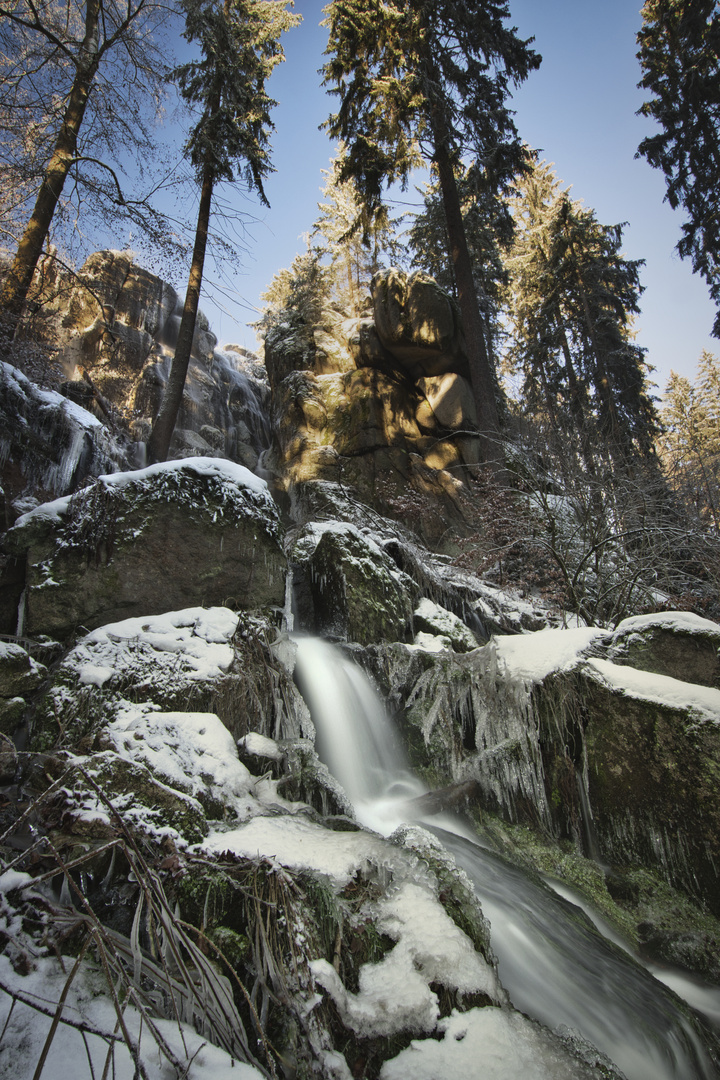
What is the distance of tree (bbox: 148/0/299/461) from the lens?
33.1 feet

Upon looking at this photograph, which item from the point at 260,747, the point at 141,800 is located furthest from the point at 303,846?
the point at 260,747

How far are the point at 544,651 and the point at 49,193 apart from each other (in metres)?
10.1

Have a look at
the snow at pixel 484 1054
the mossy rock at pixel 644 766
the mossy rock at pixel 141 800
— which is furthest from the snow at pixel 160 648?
the mossy rock at pixel 644 766

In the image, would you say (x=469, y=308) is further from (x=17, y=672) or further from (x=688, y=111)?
(x=17, y=672)

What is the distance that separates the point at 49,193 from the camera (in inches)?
304

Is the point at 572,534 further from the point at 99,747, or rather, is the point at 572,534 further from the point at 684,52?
the point at 684,52

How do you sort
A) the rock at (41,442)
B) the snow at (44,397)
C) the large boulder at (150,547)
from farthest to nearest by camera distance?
the snow at (44,397) → the rock at (41,442) → the large boulder at (150,547)

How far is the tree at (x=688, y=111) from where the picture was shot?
39.8ft

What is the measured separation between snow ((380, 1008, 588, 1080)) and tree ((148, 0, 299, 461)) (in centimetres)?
982

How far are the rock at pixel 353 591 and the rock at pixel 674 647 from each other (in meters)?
2.86

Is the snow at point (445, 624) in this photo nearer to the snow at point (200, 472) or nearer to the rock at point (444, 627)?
the rock at point (444, 627)

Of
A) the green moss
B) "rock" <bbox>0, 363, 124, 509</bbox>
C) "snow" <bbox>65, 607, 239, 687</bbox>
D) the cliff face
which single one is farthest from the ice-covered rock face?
the green moss

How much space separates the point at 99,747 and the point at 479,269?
1873cm

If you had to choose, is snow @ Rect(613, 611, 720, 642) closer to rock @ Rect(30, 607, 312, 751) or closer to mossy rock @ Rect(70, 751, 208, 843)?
Answer: rock @ Rect(30, 607, 312, 751)
